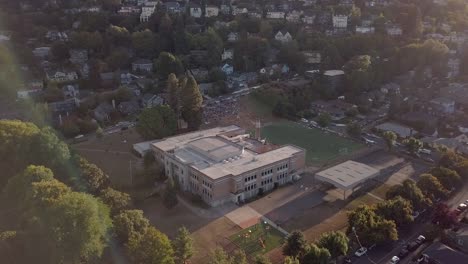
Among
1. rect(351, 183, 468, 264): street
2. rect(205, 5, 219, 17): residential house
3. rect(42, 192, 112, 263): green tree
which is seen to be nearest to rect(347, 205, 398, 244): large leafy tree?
rect(351, 183, 468, 264): street

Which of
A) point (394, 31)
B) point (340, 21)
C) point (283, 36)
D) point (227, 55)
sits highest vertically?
point (340, 21)

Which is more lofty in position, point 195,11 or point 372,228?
point 195,11

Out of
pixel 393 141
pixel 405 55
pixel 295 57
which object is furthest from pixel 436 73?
pixel 393 141

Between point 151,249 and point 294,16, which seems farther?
point 294,16

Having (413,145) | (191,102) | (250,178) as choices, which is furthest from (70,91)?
(413,145)

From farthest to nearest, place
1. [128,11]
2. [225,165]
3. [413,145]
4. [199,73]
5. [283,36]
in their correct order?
[128,11] → [283,36] → [199,73] → [413,145] → [225,165]

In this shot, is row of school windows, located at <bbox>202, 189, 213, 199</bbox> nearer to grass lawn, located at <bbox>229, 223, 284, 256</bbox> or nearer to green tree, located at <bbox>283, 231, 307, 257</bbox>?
grass lawn, located at <bbox>229, 223, 284, 256</bbox>

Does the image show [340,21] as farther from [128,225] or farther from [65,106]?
[128,225]

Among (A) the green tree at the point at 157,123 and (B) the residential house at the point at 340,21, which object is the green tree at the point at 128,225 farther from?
(B) the residential house at the point at 340,21

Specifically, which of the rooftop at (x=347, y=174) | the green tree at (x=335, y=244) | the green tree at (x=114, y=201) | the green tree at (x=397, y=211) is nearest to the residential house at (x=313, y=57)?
the rooftop at (x=347, y=174)
